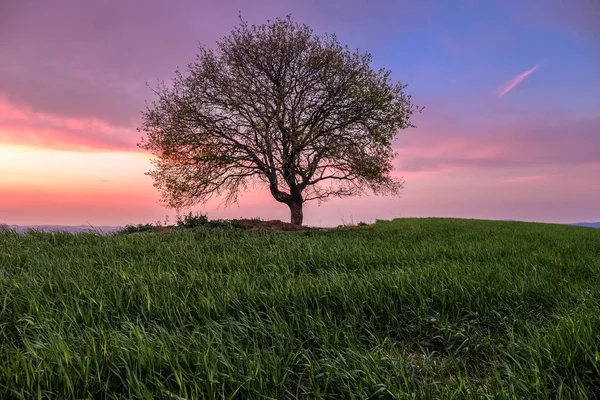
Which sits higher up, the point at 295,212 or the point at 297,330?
the point at 295,212

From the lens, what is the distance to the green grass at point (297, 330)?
116 inches

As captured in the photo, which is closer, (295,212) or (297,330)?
(297,330)

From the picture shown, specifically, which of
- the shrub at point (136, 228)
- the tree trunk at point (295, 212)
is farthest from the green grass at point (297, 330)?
the tree trunk at point (295, 212)

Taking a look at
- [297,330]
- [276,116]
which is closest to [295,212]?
[276,116]

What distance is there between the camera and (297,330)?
4070mm

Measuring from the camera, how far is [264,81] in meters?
19.3

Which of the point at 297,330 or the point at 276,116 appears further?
the point at 276,116

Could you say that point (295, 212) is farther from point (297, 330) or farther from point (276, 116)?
point (297, 330)

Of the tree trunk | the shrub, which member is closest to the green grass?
the shrub

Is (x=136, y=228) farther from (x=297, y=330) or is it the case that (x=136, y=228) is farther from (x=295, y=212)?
(x=297, y=330)

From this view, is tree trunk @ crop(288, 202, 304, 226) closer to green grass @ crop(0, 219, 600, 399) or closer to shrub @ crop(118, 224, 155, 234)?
shrub @ crop(118, 224, 155, 234)

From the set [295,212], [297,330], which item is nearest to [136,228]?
[295,212]

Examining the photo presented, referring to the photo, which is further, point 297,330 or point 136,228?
point 136,228

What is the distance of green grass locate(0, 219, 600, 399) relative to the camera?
2.94 m
